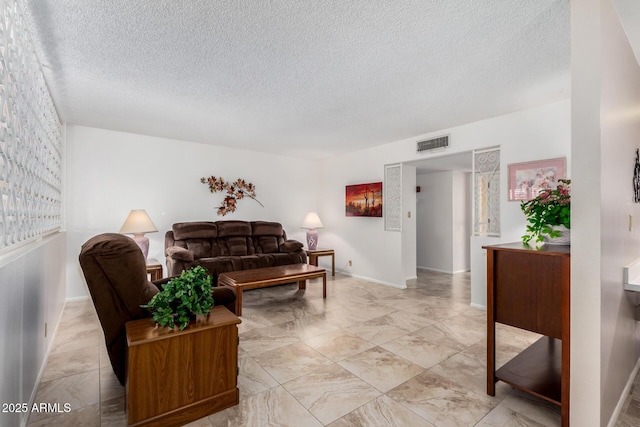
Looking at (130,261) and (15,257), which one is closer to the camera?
(15,257)

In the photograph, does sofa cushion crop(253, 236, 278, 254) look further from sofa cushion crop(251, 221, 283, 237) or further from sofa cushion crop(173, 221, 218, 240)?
sofa cushion crop(173, 221, 218, 240)

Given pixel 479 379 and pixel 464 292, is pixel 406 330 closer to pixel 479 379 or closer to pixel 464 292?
pixel 479 379

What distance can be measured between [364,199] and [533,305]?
150 inches

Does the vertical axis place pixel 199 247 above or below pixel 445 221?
below

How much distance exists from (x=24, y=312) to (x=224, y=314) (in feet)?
3.70

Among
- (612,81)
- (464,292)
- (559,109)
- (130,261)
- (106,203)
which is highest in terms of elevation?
(559,109)

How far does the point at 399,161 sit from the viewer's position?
191 inches

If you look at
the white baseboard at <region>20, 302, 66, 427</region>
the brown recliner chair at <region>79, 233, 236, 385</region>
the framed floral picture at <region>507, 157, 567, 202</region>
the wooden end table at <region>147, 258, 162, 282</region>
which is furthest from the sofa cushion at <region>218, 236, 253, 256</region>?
the framed floral picture at <region>507, 157, 567, 202</region>

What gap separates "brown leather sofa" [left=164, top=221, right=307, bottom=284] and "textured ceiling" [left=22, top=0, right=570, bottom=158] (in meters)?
1.72

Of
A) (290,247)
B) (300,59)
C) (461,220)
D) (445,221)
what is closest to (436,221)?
(445,221)

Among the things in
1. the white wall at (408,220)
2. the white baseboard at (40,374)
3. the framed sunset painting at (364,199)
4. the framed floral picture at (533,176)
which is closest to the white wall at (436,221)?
the white wall at (408,220)

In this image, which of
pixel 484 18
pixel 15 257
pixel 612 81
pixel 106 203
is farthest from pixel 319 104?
pixel 106 203

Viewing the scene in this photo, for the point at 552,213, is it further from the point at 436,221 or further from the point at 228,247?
the point at 436,221

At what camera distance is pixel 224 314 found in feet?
6.31
